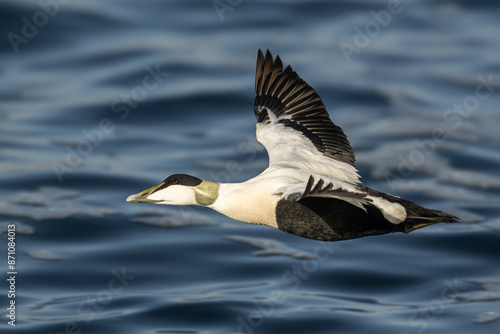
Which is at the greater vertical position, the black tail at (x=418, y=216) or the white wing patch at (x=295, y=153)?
the white wing patch at (x=295, y=153)

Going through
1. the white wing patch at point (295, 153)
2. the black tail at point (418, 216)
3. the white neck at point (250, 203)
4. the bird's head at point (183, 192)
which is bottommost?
the black tail at point (418, 216)

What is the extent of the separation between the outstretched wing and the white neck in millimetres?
1288

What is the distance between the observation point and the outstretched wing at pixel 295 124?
37.5ft

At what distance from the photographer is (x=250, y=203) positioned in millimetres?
9984

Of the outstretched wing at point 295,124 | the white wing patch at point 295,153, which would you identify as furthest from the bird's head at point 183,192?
the outstretched wing at point 295,124

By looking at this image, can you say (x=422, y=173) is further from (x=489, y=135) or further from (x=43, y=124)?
(x=43, y=124)

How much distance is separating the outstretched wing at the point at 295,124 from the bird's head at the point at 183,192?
140 centimetres

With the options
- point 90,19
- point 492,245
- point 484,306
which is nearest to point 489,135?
point 492,245

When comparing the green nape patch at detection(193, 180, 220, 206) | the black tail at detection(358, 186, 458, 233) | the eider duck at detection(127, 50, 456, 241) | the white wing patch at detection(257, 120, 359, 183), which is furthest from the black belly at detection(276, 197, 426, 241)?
the white wing patch at detection(257, 120, 359, 183)

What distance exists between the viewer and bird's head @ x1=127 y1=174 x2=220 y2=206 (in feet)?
33.2

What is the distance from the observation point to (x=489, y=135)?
103ft

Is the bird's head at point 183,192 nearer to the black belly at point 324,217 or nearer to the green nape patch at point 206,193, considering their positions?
the green nape patch at point 206,193

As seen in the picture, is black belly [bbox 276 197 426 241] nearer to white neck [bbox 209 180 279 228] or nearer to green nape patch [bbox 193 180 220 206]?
white neck [bbox 209 180 279 228]

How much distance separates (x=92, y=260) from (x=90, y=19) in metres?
18.7
